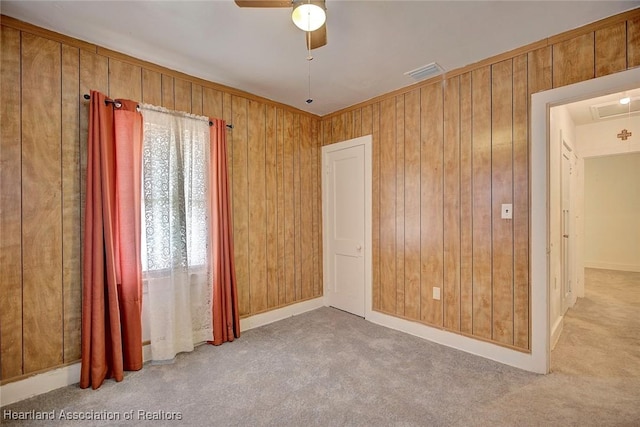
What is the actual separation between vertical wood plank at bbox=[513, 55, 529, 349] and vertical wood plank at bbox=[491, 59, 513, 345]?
3 centimetres

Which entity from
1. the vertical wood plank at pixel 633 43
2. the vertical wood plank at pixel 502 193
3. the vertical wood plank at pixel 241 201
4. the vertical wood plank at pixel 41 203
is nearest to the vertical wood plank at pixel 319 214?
the vertical wood plank at pixel 241 201

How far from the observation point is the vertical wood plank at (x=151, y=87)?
2.52m

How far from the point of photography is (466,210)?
2682 millimetres

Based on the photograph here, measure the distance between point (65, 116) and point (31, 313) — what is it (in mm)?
1417

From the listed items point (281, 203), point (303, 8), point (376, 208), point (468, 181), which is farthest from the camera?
point (281, 203)

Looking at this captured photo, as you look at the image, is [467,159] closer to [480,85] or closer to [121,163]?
[480,85]

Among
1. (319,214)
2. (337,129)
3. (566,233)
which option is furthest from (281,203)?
(566,233)

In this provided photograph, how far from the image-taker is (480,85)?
8.48 ft

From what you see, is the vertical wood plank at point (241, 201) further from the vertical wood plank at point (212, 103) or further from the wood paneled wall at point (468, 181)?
the wood paneled wall at point (468, 181)

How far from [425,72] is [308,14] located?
1.61 meters

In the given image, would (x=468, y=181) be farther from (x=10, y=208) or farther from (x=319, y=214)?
(x=10, y=208)

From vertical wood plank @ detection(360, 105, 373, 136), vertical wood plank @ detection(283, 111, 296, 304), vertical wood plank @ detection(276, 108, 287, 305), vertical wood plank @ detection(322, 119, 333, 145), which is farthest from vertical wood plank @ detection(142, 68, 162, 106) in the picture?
vertical wood plank @ detection(360, 105, 373, 136)

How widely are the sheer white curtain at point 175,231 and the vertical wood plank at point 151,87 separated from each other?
0.17 meters

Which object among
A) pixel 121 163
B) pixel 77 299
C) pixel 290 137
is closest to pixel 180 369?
pixel 77 299
